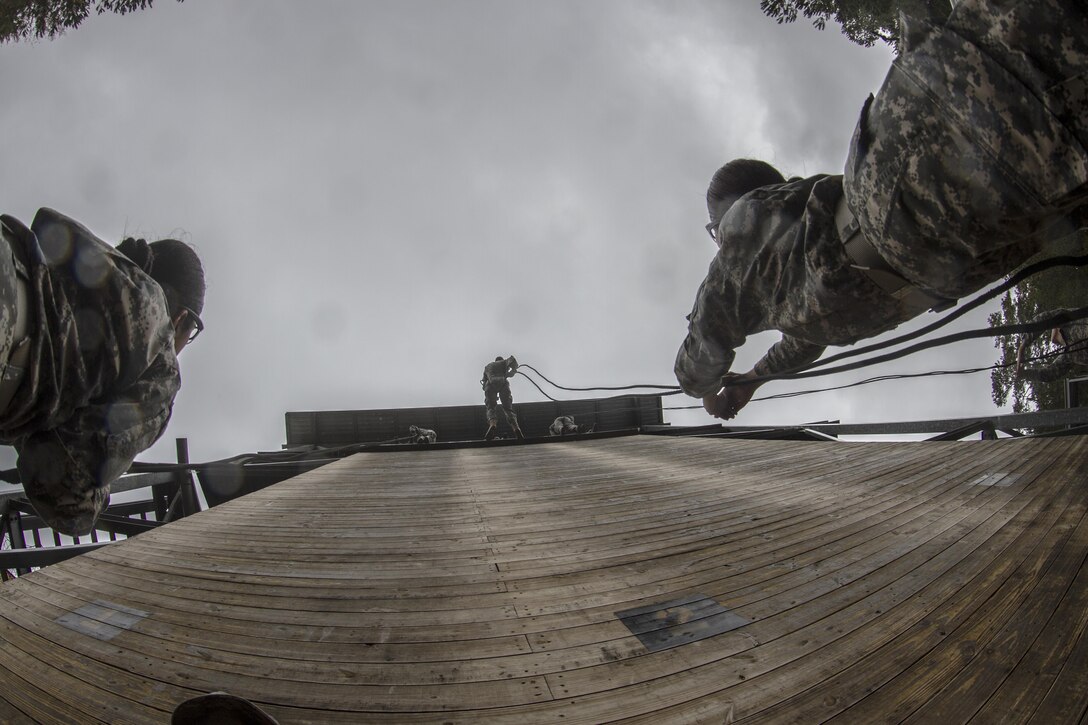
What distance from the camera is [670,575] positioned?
1.45 meters

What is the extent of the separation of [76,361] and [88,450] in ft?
2.35

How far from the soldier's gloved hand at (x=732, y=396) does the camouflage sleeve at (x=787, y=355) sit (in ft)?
0.35

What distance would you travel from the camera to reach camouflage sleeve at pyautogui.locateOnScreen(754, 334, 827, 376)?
266cm

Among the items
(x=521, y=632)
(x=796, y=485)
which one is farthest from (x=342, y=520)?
(x=796, y=485)

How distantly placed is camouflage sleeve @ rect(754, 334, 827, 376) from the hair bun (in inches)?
169

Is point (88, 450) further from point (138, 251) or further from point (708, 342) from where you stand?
point (708, 342)

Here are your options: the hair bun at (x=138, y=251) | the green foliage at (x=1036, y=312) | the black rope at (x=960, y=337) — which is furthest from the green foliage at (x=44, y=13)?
the green foliage at (x=1036, y=312)

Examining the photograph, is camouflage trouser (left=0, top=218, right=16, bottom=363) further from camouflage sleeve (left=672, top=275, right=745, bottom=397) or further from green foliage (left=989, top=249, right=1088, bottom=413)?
green foliage (left=989, top=249, right=1088, bottom=413)

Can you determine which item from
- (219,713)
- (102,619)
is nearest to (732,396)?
(219,713)

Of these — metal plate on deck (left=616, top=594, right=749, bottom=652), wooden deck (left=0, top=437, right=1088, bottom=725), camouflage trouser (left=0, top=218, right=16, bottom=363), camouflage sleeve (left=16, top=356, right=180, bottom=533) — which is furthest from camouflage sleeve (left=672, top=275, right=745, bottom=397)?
camouflage sleeve (left=16, top=356, right=180, bottom=533)

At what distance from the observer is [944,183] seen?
1120mm

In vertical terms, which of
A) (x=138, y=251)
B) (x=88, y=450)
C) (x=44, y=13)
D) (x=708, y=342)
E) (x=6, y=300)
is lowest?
(x=88, y=450)

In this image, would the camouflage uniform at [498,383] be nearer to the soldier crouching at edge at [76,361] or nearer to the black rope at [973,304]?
the soldier crouching at edge at [76,361]

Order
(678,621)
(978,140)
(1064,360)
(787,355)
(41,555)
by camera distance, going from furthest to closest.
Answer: (1064,360), (787,355), (41,555), (678,621), (978,140)
